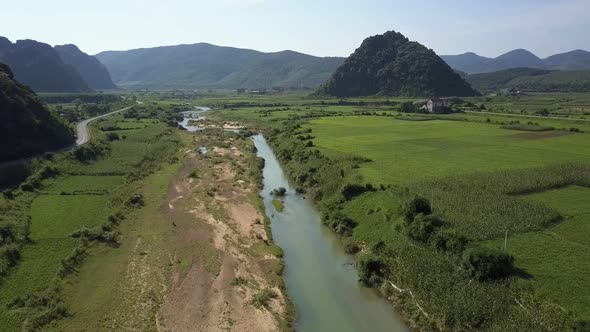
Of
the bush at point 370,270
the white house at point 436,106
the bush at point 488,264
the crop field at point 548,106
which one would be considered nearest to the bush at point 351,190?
the bush at point 370,270

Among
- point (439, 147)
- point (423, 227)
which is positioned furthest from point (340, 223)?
point (439, 147)

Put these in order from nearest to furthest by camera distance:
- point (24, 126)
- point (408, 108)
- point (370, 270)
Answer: point (370, 270) < point (24, 126) < point (408, 108)

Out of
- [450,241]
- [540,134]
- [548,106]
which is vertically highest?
[548,106]

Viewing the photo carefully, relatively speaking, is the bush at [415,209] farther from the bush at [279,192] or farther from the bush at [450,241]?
the bush at [279,192]

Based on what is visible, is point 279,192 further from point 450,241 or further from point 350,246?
point 450,241

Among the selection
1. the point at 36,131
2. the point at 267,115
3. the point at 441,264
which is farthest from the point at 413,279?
Result: the point at 267,115

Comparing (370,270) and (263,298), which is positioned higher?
(370,270)
